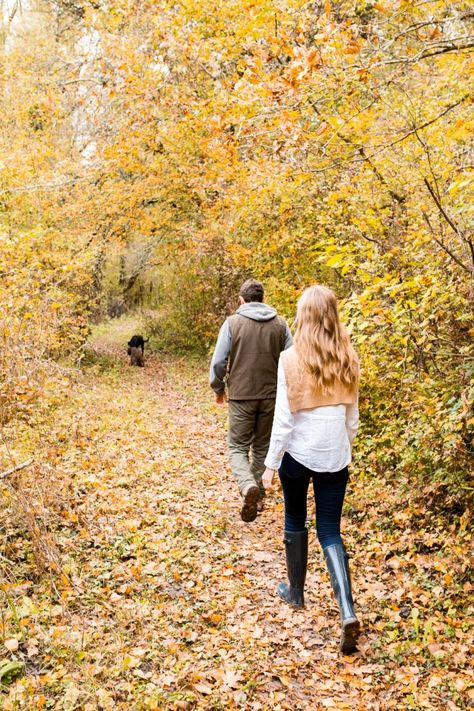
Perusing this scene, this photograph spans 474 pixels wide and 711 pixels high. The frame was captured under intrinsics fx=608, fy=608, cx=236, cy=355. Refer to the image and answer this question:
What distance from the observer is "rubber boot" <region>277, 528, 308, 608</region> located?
444cm

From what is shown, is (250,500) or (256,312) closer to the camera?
(250,500)

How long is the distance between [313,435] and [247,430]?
212 cm

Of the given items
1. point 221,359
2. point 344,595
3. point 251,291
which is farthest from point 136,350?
point 344,595

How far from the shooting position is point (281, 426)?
4074 mm

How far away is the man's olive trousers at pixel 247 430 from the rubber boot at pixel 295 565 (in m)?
1.45

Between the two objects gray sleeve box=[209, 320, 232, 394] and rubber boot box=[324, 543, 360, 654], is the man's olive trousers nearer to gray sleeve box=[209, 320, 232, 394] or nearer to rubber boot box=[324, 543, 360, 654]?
gray sleeve box=[209, 320, 232, 394]

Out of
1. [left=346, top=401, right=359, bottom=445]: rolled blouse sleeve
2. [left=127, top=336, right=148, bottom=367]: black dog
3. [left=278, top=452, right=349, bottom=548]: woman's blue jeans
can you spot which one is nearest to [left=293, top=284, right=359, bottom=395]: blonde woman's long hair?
[left=346, top=401, right=359, bottom=445]: rolled blouse sleeve

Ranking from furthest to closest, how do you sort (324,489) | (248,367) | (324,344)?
(248,367)
(324,489)
(324,344)

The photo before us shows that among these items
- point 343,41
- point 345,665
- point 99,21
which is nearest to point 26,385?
point 345,665

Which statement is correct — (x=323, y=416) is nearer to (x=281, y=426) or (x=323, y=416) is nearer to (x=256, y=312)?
(x=281, y=426)

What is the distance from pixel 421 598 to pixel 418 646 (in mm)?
602

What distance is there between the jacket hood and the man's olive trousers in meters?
0.82

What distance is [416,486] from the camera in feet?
19.3

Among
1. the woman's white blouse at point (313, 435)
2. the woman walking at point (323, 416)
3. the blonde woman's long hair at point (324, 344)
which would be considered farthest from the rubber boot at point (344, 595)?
the blonde woman's long hair at point (324, 344)
